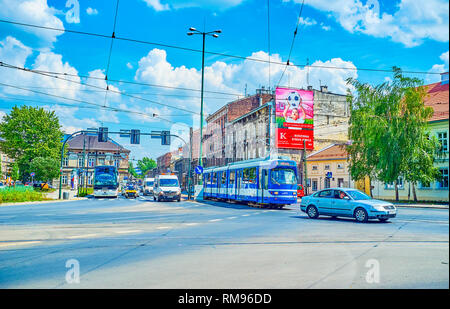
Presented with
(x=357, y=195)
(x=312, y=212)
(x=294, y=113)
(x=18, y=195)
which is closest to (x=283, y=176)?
(x=312, y=212)

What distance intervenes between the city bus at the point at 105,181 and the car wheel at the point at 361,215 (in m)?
32.8

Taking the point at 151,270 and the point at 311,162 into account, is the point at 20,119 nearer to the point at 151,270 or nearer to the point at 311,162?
the point at 311,162

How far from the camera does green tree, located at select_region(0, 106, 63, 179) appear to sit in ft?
196

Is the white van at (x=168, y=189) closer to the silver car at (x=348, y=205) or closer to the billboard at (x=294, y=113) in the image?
the billboard at (x=294, y=113)

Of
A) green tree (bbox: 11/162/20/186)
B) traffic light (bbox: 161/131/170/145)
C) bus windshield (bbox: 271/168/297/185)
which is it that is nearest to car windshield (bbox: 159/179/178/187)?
traffic light (bbox: 161/131/170/145)

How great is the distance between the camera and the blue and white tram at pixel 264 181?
76.2ft

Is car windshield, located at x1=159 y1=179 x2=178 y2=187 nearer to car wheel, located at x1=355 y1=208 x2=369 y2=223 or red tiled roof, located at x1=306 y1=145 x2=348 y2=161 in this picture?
car wheel, located at x1=355 y1=208 x2=369 y2=223

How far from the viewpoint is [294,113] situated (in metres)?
45.8

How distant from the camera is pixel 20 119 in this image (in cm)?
6000

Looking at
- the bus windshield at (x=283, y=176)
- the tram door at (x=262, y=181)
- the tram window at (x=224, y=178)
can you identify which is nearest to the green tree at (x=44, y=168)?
the tram window at (x=224, y=178)

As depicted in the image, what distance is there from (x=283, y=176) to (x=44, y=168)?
147 feet

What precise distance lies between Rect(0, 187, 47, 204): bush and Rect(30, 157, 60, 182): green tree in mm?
23138
